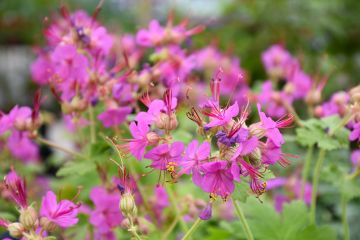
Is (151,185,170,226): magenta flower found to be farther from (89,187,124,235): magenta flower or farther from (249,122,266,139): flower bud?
(249,122,266,139): flower bud

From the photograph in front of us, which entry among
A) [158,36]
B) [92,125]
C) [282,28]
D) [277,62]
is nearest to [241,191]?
[92,125]

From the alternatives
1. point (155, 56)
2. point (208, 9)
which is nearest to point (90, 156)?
point (155, 56)

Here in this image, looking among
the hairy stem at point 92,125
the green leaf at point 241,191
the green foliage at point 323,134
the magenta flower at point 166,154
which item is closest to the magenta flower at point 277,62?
the green foliage at point 323,134

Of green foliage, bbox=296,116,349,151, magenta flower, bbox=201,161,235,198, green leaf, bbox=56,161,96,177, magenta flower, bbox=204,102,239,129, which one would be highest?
magenta flower, bbox=204,102,239,129

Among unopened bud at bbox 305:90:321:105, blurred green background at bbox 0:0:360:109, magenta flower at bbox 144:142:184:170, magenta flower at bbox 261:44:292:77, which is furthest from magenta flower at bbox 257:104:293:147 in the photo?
blurred green background at bbox 0:0:360:109

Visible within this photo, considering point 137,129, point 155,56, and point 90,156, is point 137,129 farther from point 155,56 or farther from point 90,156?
point 155,56

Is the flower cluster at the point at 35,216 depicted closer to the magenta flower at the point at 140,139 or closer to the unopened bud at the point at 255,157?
the magenta flower at the point at 140,139
